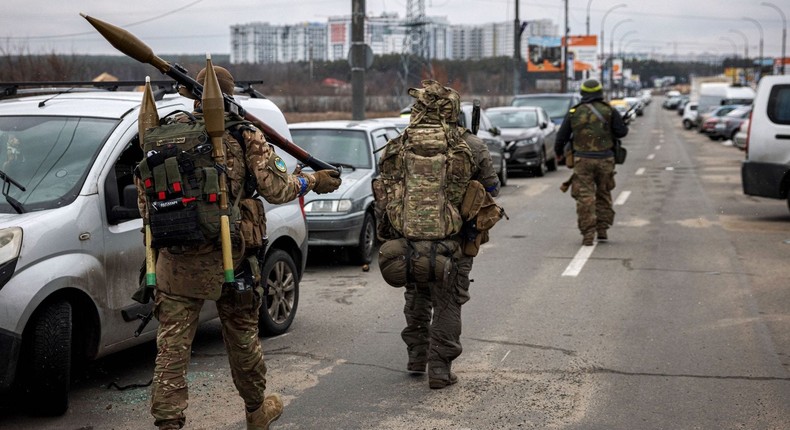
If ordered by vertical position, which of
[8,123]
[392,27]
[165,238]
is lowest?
[165,238]

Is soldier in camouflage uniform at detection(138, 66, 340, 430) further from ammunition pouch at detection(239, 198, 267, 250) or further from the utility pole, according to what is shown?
the utility pole

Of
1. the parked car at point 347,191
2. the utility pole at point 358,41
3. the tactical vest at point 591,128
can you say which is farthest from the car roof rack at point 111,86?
the utility pole at point 358,41

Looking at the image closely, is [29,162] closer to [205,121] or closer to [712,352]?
[205,121]

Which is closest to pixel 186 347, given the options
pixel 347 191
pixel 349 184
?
pixel 347 191

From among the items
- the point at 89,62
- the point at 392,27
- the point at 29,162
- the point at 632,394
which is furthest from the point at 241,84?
the point at 392,27

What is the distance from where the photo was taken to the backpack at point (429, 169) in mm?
5551

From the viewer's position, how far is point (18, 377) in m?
5.02

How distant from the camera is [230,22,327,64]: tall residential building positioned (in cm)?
4404

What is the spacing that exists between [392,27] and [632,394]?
35.8 metres

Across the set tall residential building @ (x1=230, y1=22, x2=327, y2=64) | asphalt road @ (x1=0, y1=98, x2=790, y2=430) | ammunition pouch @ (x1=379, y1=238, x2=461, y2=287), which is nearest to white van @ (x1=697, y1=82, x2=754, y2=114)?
tall residential building @ (x1=230, y1=22, x2=327, y2=64)

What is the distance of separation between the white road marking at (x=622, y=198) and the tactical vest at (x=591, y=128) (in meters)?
4.96

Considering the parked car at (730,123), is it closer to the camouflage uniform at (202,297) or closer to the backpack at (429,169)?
the backpack at (429,169)

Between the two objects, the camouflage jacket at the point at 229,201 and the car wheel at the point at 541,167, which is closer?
the camouflage jacket at the point at 229,201

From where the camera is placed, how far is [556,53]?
83125 mm
